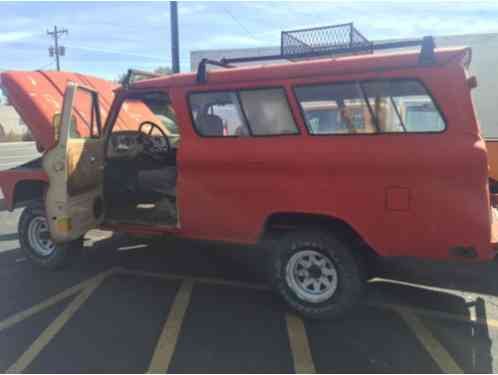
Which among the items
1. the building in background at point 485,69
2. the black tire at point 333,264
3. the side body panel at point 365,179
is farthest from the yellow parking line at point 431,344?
the building in background at point 485,69

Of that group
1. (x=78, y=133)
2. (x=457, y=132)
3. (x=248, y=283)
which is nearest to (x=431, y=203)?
(x=457, y=132)

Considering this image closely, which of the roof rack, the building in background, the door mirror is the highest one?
the building in background

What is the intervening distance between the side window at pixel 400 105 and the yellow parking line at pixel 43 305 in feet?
11.6

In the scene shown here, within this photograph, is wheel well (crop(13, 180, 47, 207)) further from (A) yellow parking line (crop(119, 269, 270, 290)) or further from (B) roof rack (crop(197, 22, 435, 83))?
(B) roof rack (crop(197, 22, 435, 83))

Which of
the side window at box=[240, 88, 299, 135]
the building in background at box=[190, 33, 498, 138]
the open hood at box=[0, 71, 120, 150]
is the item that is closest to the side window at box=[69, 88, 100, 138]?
the open hood at box=[0, 71, 120, 150]

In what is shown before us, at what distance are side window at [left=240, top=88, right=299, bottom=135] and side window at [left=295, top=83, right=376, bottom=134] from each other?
16cm

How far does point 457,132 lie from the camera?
3.20 m

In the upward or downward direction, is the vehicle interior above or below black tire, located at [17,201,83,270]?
above

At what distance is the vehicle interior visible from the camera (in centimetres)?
502

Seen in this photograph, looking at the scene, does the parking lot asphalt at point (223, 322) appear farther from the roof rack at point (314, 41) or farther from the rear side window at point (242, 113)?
the roof rack at point (314, 41)

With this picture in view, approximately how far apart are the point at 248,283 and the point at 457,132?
2.67m

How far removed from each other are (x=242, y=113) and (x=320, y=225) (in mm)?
1292

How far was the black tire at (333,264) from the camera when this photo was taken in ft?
11.8

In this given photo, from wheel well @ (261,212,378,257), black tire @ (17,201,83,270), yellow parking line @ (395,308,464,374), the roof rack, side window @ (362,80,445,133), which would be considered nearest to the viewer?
yellow parking line @ (395,308,464,374)
